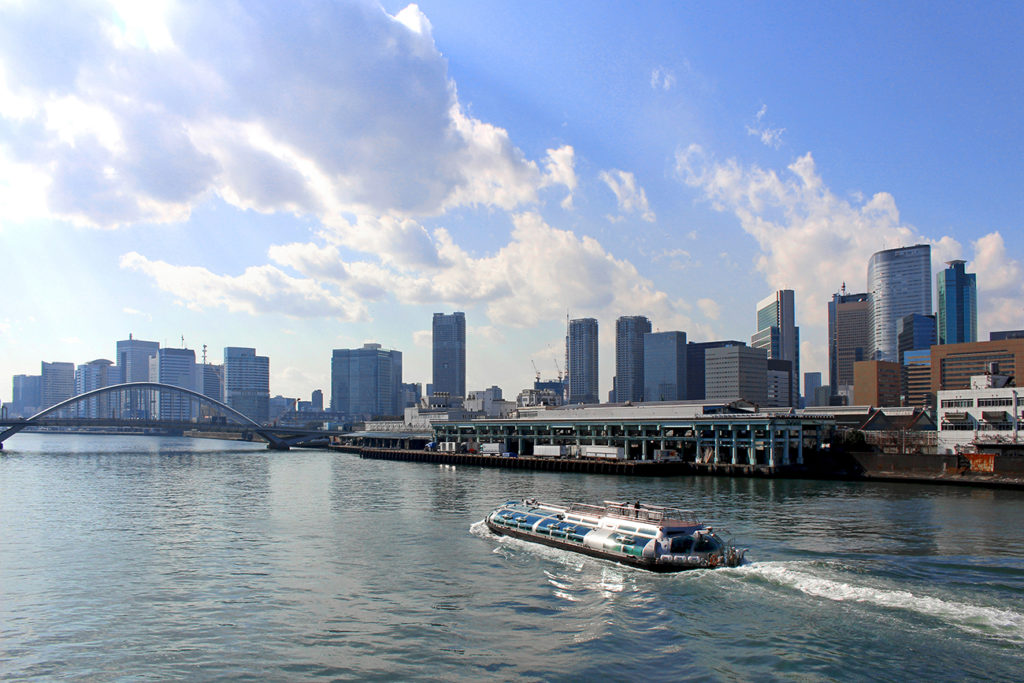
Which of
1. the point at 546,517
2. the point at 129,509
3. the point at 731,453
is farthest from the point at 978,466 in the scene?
the point at 129,509

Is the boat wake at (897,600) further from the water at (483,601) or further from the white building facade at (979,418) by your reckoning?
the white building facade at (979,418)

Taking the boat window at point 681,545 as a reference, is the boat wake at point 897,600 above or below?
below

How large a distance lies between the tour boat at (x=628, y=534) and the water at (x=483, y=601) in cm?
88

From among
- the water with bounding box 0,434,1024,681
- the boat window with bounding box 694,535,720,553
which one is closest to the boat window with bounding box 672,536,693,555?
the boat window with bounding box 694,535,720,553

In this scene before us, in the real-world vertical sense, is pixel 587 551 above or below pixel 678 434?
above

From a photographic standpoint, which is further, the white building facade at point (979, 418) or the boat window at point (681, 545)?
the white building facade at point (979, 418)

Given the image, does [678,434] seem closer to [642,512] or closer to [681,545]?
[642,512]

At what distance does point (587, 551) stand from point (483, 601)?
9824mm

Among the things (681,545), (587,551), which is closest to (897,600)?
(681,545)

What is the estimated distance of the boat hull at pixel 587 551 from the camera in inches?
1356

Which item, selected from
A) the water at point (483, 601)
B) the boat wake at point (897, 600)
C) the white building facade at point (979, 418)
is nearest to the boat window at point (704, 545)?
Result: the water at point (483, 601)

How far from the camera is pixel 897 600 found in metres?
28.0

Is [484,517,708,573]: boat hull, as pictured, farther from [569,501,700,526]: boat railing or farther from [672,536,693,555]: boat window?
[569,501,700,526]: boat railing

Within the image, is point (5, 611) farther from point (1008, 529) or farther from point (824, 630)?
point (1008, 529)
